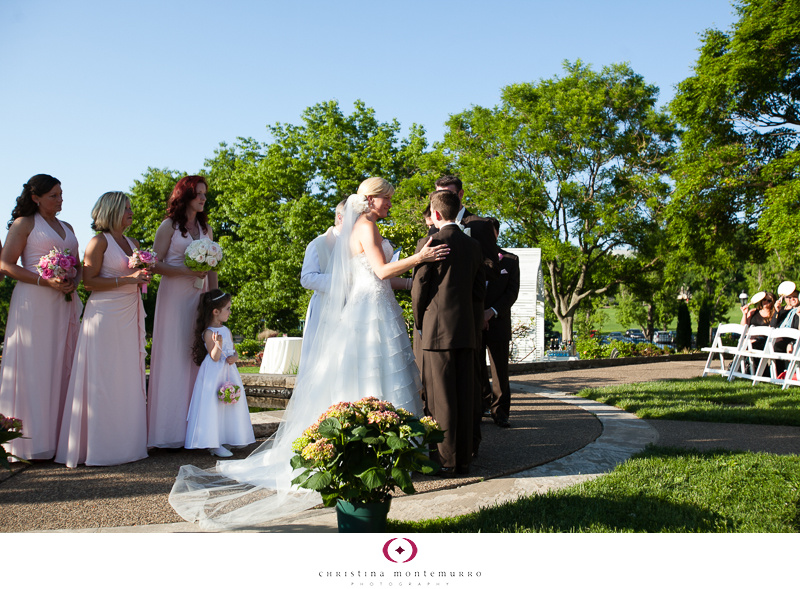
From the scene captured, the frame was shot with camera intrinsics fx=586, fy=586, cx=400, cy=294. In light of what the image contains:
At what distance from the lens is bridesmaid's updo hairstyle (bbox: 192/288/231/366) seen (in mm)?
5637

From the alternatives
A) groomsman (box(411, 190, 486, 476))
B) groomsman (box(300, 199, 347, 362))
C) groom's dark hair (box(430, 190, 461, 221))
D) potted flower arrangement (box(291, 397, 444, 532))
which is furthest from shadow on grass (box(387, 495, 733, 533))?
groomsman (box(300, 199, 347, 362))

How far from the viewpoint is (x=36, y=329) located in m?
5.20

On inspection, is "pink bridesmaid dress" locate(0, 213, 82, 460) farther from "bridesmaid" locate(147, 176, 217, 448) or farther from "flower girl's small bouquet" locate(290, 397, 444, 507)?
"flower girl's small bouquet" locate(290, 397, 444, 507)

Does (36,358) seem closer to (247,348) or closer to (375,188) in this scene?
(375,188)

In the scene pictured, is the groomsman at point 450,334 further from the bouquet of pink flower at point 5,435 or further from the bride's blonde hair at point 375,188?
the bouquet of pink flower at point 5,435

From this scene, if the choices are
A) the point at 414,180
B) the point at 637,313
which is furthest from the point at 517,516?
the point at 637,313

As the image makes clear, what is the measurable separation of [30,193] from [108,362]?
1695 millimetres

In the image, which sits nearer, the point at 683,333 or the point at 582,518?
the point at 582,518

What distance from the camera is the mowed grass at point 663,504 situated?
11.0 feet

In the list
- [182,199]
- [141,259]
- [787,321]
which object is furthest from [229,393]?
[787,321]

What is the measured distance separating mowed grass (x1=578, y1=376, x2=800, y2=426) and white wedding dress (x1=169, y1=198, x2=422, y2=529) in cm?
444

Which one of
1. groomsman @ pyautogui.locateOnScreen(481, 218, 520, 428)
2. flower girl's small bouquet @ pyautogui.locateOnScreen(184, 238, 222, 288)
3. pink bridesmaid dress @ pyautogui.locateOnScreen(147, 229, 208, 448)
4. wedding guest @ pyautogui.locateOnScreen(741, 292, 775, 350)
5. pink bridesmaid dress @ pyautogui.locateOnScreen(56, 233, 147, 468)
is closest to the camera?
pink bridesmaid dress @ pyautogui.locateOnScreen(56, 233, 147, 468)

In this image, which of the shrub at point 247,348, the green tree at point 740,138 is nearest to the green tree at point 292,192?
the shrub at point 247,348

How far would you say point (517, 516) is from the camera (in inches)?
136
